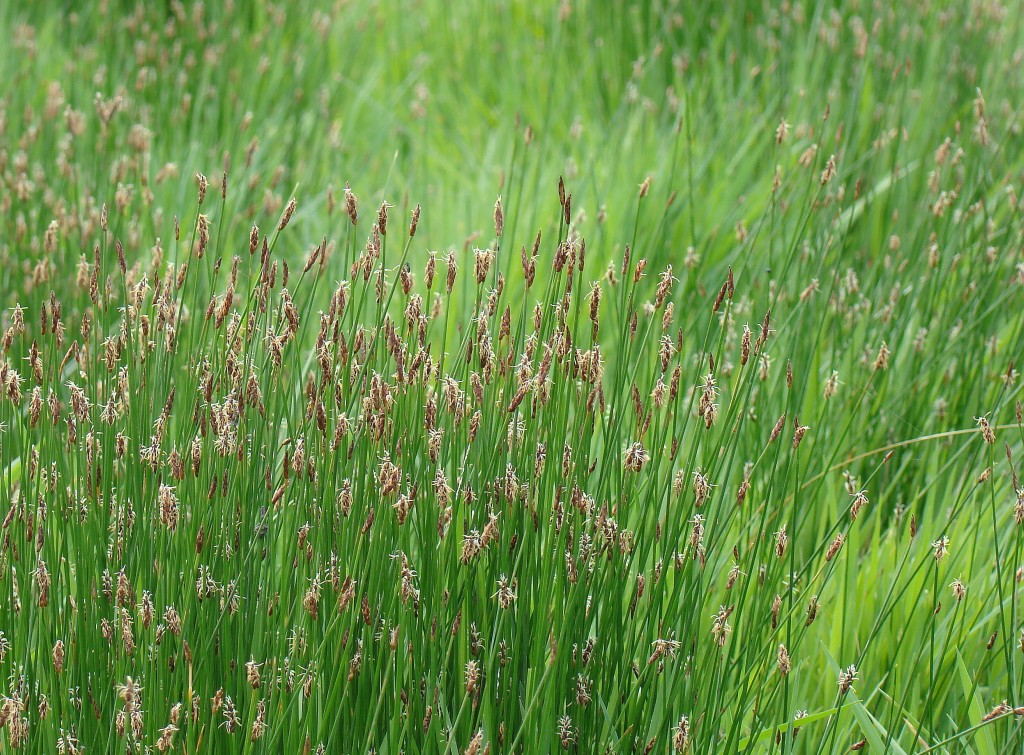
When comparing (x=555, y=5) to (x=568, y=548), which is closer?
(x=568, y=548)

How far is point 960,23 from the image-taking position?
15.1 feet

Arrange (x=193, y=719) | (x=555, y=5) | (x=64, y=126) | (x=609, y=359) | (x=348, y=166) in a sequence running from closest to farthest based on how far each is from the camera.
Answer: (x=193, y=719) < (x=609, y=359) < (x=64, y=126) < (x=348, y=166) < (x=555, y=5)

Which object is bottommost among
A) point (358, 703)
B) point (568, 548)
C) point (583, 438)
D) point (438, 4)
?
point (358, 703)

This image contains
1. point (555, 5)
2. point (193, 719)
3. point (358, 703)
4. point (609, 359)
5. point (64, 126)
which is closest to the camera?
point (193, 719)

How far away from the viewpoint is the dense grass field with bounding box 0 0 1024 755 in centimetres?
168

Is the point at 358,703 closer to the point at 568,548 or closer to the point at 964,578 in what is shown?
→ the point at 568,548

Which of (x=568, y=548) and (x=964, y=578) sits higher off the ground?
(x=568, y=548)

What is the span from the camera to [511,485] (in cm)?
174

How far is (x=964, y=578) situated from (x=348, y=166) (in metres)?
2.90

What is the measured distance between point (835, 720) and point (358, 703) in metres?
0.71

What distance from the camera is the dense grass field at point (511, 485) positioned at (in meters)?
1.68

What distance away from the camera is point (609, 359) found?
128 inches

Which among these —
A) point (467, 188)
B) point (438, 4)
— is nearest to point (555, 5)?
point (438, 4)

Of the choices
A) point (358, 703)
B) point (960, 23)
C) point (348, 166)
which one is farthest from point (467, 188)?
point (358, 703)
